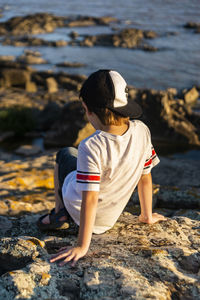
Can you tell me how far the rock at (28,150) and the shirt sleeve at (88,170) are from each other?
9.25 m

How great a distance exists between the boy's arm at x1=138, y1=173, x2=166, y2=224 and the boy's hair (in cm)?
83

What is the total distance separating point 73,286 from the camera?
2.28 metres

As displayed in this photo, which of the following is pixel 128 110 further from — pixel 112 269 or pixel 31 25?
pixel 31 25

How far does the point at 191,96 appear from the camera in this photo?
1895cm

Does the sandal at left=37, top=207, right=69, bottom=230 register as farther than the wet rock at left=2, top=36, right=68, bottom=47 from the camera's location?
No

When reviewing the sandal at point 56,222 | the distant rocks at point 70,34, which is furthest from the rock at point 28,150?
the distant rocks at point 70,34

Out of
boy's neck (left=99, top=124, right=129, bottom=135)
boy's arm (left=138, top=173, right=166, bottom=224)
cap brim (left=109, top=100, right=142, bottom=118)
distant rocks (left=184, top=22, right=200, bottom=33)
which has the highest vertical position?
cap brim (left=109, top=100, right=142, bottom=118)

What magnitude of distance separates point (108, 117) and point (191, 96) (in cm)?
1716

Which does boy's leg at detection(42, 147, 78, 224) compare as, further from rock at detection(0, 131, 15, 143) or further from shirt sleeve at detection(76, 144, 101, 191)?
rock at detection(0, 131, 15, 143)

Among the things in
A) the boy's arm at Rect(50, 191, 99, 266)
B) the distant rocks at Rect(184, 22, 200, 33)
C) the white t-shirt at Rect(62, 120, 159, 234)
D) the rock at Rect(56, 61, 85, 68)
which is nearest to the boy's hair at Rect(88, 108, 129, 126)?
the white t-shirt at Rect(62, 120, 159, 234)

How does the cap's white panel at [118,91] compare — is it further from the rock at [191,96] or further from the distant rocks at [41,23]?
the distant rocks at [41,23]

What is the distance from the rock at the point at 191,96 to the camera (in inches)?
733

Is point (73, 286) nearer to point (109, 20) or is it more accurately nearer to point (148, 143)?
point (148, 143)

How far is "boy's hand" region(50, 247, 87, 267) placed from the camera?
2567mm
